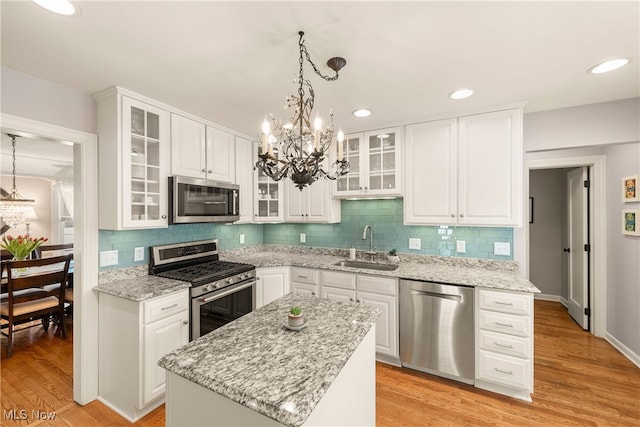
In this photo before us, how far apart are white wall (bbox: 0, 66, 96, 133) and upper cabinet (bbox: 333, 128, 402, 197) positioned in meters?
2.42

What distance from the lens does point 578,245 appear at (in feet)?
11.9

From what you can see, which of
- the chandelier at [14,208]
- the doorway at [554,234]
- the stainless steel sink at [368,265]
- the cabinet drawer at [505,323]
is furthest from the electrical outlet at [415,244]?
the chandelier at [14,208]

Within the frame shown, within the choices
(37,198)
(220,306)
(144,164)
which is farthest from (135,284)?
(37,198)

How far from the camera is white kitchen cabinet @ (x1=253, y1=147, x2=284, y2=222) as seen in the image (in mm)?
3451

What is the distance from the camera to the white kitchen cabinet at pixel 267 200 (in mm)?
3451

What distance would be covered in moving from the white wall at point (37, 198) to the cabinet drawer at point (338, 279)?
691 centimetres

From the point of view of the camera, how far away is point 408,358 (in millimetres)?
2592

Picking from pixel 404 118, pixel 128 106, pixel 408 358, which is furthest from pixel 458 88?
pixel 128 106

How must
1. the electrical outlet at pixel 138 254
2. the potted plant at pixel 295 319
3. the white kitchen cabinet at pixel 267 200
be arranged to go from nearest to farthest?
1. the potted plant at pixel 295 319
2. the electrical outlet at pixel 138 254
3. the white kitchen cabinet at pixel 267 200

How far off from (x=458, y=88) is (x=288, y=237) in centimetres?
269

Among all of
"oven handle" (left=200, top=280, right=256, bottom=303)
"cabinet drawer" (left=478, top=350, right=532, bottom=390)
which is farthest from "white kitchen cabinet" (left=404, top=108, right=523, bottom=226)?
"oven handle" (left=200, top=280, right=256, bottom=303)

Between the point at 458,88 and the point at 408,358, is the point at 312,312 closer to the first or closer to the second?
the point at 408,358

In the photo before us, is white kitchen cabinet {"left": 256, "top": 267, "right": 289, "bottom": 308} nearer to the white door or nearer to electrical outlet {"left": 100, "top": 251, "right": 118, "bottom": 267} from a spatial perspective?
electrical outlet {"left": 100, "top": 251, "right": 118, "bottom": 267}

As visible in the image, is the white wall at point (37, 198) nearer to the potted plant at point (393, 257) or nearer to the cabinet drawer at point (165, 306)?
the cabinet drawer at point (165, 306)
